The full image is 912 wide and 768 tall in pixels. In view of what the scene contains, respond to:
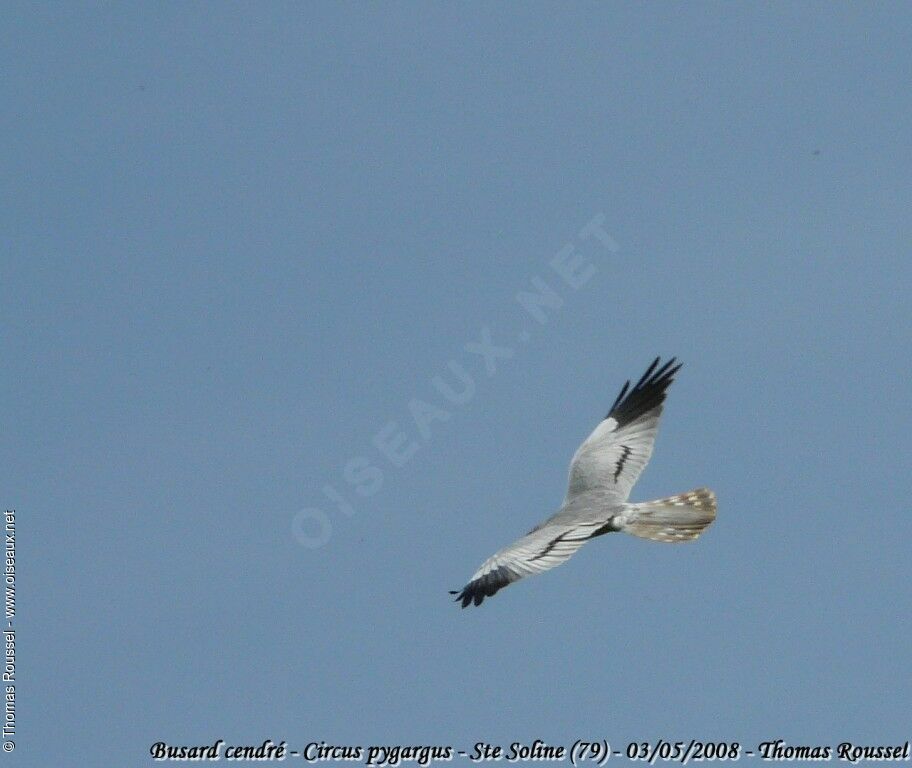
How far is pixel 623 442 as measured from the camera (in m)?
29.4

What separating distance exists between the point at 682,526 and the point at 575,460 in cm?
250

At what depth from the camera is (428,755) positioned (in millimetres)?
25016

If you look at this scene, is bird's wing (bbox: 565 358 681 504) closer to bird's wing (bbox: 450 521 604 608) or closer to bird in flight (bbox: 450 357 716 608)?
bird in flight (bbox: 450 357 716 608)

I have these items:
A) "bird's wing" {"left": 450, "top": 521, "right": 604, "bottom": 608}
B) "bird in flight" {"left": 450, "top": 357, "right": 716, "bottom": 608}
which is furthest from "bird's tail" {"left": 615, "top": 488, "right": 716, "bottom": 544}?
"bird's wing" {"left": 450, "top": 521, "right": 604, "bottom": 608}

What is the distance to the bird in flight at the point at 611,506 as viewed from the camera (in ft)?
82.1

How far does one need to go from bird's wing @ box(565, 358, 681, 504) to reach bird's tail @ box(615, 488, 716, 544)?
0.57 m

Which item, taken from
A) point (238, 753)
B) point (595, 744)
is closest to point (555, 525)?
point (595, 744)

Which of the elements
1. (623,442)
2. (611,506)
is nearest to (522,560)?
(611,506)

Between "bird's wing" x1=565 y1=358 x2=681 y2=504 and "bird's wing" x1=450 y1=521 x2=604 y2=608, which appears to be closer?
"bird's wing" x1=450 y1=521 x2=604 y2=608

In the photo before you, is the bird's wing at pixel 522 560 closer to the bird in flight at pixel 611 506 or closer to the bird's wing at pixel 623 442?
the bird in flight at pixel 611 506

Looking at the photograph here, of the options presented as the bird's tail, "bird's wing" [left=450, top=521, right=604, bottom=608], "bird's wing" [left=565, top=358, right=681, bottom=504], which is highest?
"bird's wing" [left=565, top=358, right=681, bottom=504]

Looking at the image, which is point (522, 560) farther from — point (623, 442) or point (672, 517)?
point (623, 442)

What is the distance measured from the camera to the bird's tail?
27.2 metres

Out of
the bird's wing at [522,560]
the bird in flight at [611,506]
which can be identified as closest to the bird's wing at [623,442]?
the bird in flight at [611,506]
